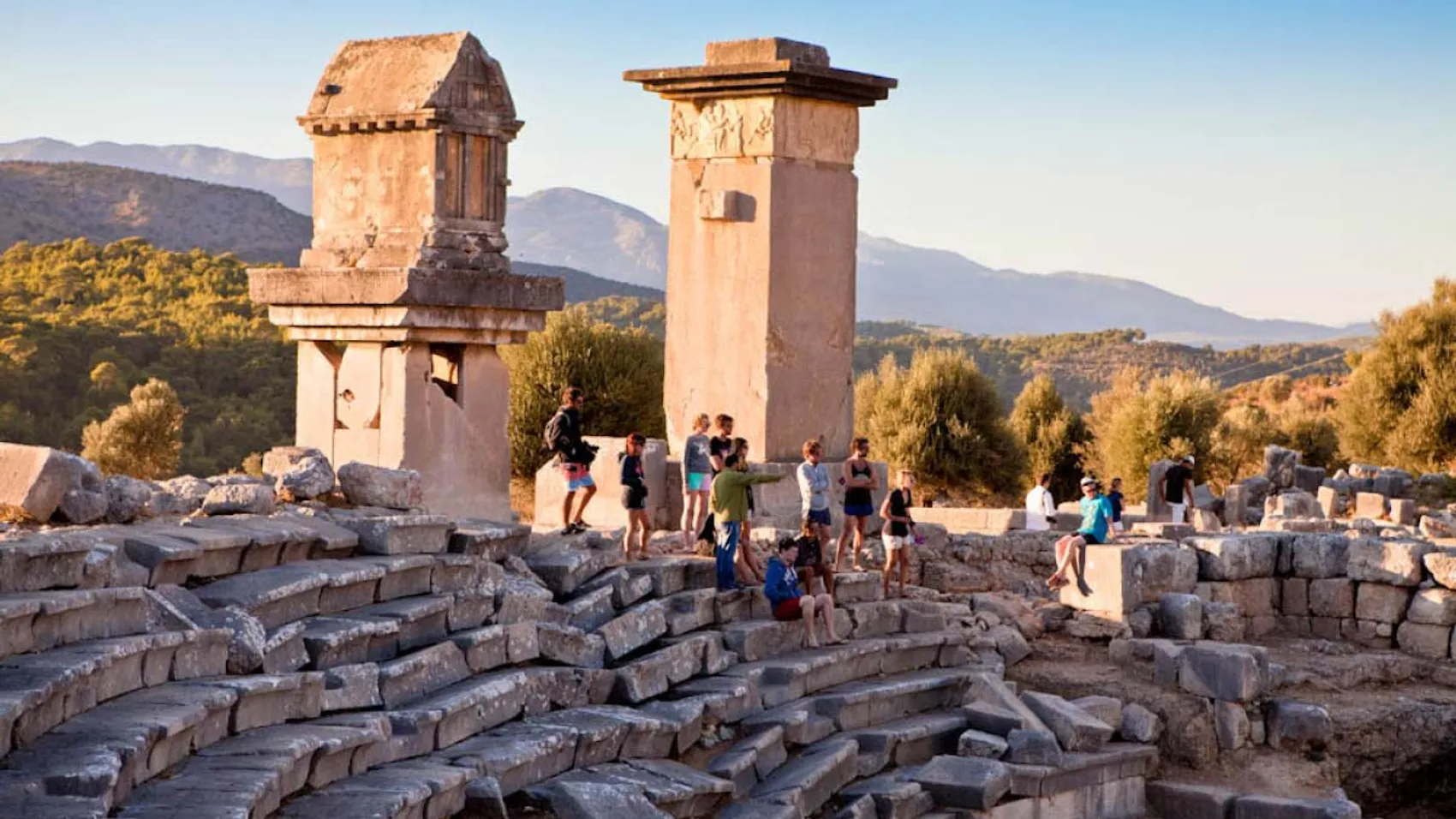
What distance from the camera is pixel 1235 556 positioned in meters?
16.9

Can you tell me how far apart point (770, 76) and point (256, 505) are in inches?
285

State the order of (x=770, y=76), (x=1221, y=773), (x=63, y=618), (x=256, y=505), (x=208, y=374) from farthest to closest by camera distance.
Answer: (x=208, y=374), (x=770, y=76), (x=1221, y=773), (x=256, y=505), (x=63, y=618)

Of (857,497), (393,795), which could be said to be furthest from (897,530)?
(393,795)

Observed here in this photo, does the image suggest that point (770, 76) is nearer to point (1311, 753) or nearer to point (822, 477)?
point (822, 477)

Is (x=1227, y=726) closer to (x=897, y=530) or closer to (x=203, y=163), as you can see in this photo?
(x=897, y=530)

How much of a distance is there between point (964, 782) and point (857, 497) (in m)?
3.65

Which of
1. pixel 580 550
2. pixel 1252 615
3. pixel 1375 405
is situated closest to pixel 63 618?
pixel 580 550

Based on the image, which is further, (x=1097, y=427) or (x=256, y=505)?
(x=1097, y=427)

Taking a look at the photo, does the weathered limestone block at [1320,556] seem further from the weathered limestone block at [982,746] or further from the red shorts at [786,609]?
the red shorts at [786,609]

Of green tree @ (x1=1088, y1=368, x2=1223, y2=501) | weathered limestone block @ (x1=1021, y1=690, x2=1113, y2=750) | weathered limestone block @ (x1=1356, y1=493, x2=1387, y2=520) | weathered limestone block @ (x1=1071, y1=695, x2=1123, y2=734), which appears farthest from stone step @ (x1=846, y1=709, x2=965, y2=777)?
green tree @ (x1=1088, y1=368, x2=1223, y2=501)

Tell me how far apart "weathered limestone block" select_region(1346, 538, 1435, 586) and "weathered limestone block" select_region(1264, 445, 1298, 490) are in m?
12.6

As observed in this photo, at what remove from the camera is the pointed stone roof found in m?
13.0

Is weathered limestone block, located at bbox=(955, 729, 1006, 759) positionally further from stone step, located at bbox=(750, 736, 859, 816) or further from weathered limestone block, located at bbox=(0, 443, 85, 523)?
weathered limestone block, located at bbox=(0, 443, 85, 523)

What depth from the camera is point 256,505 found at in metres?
10.4
